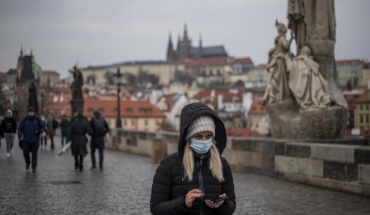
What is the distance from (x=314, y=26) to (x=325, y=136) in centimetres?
247

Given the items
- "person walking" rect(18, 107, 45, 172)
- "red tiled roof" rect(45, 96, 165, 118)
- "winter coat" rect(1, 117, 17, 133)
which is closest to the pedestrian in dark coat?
"person walking" rect(18, 107, 45, 172)

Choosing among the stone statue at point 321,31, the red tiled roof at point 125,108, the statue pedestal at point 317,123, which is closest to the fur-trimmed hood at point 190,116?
the statue pedestal at point 317,123

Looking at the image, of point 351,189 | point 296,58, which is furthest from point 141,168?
point 351,189

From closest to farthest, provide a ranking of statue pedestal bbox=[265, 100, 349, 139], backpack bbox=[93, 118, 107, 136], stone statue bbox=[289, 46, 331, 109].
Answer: statue pedestal bbox=[265, 100, 349, 139] → stone statue bbox=[289, 46, 331, 109] → backpack bbox=[93, 118, 107, 136]

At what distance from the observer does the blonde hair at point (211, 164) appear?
3617 mm

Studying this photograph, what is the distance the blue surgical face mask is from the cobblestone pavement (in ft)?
13.8

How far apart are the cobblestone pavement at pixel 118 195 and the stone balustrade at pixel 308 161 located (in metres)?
0.21

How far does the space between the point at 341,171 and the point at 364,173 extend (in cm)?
62

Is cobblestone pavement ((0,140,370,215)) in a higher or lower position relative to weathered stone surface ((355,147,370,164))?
lower

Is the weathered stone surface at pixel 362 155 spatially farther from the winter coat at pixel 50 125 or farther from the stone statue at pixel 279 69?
the winter coat at pixel 50 125

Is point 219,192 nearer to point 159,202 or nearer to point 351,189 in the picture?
point 159,202

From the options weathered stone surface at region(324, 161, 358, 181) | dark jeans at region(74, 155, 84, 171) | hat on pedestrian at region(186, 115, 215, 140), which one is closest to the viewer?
hat on pedestrian at region(186, 115, 215, 140)

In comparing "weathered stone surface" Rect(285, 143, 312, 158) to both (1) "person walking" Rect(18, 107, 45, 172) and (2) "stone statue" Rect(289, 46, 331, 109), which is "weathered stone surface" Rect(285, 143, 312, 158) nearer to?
(2) "stone statue" Rect(289, 46, 331, 109)

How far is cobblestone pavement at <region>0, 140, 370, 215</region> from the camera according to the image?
789cm
